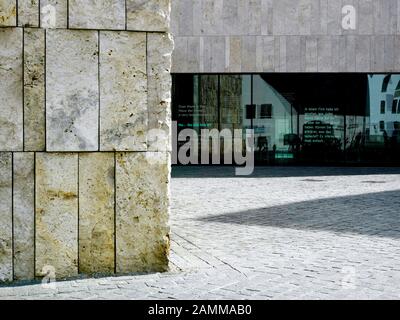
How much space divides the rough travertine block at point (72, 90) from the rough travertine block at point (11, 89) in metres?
0.26

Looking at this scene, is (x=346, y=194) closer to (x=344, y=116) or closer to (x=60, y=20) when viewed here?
(x=60, y=20)

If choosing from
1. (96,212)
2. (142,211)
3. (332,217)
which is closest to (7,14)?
(96,212)

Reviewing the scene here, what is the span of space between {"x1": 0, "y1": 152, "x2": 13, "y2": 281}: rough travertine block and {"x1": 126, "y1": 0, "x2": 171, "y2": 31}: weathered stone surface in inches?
70.8

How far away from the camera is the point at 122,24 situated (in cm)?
614

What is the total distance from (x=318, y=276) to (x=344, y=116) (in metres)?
21.8

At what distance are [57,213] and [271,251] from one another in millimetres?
2774

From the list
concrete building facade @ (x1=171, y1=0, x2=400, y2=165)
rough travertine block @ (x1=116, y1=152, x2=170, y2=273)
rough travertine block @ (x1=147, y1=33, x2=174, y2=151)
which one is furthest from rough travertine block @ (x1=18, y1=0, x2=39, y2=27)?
concrete building facade @ (x1=171, y1=0, x2=400, y2=165)

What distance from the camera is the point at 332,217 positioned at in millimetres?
10789

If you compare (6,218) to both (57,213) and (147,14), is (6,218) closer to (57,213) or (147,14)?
(57,213)

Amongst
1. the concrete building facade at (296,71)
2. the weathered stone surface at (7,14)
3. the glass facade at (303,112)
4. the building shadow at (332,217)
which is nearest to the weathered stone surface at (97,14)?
the weathered stone surface at (7,14)

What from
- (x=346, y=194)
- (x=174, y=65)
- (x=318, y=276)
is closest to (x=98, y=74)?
(x=318, y=276)

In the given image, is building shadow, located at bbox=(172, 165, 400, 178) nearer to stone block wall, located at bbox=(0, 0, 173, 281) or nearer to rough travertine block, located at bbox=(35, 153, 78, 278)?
stone block wall, located at bbox=(0, 0, 173, 281)

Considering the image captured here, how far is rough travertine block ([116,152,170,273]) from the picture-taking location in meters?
6.15

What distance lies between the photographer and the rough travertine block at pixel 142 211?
6.15 meters
